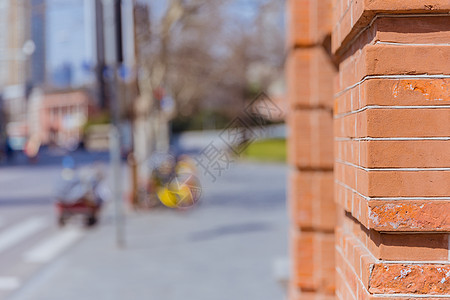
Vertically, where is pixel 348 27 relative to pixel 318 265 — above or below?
above

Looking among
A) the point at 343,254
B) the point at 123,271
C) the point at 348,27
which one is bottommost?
the point at 123,271

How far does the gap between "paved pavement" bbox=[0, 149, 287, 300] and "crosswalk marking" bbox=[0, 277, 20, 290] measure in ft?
0.04

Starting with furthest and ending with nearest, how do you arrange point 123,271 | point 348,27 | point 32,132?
1. point 32,132
2. point 123,271
3. point 348,27

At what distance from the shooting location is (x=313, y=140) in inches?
163

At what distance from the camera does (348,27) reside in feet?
5.08

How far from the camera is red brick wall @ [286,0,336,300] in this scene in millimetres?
4086

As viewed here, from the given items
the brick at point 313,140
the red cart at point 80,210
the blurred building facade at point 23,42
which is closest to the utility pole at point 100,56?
the blurred building facade at point 23,42

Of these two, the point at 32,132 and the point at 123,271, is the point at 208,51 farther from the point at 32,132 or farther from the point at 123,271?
the point at 123,271

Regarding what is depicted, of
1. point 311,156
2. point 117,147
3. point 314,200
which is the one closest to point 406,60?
point 311,156

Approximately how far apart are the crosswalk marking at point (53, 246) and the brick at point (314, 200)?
5.59m

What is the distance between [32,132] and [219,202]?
19.9ft

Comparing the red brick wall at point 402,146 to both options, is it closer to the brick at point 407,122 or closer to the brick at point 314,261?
the brick at point 407,122

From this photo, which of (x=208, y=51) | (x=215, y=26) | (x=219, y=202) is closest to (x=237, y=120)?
(x=215, y=26)

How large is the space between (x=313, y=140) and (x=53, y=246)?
6768 mm
